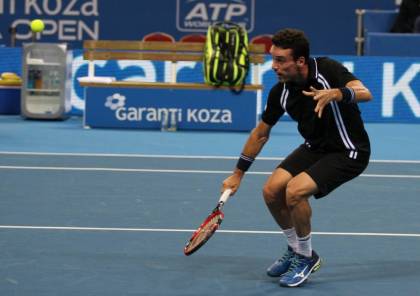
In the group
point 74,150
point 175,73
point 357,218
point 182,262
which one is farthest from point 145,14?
point 182,262

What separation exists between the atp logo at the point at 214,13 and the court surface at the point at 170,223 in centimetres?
631

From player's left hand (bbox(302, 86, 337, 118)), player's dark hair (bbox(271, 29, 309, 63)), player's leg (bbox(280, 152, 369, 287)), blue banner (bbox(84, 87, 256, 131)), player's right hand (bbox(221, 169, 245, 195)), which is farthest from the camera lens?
blue banner (bbox(84, 87, 256, 131))

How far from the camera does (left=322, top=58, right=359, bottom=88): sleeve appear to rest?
20.5 feet

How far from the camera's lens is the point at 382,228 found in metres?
8.17

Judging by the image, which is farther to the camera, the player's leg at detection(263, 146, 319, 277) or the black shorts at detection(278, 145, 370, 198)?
the player's leg at detection(263, 146, 319, 277)

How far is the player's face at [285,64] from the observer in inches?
243

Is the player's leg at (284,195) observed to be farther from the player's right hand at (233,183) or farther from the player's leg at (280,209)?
the player's right hand at (233,183)

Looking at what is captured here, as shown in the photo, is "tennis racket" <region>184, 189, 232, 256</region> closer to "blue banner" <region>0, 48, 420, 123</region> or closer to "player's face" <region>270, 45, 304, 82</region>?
"player's face" <region>270, 45, 304, 82</region>

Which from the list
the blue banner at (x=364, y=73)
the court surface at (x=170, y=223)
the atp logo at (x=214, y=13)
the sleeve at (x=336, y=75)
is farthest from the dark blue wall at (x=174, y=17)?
the sleeve at (x=336, y=75)

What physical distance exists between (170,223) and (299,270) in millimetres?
1999

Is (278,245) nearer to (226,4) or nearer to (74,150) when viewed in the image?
(74,150)

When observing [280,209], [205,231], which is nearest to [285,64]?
[280,209]

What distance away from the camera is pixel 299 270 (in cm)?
638

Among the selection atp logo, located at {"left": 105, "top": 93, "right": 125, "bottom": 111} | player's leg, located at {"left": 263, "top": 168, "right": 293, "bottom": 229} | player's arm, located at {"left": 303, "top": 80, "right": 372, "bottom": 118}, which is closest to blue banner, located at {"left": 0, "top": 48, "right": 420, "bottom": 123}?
atp logo, located at {"left": 105, "top": 93, "right": 125, "bottom": 111}
